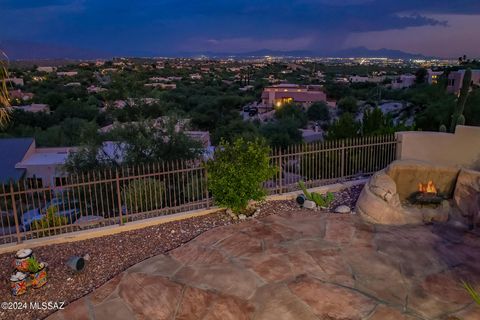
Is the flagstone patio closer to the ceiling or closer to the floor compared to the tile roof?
closer to the ceiling

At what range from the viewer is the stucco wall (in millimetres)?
10242

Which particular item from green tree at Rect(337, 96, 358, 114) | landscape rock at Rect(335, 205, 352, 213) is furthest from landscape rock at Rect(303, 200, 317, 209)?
green tree at Rect(337, 96, 358, 114)

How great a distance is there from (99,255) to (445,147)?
8.76 metres

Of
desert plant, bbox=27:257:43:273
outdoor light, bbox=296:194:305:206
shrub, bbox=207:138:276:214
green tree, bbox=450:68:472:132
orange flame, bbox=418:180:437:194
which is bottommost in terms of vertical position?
outdoor light, bbox=296:194:305:206

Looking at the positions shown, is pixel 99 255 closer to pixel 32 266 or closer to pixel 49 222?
pixel 32 266

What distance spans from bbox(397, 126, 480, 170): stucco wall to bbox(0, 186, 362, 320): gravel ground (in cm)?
421

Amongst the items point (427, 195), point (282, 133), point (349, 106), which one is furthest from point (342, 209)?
point (349, 106)

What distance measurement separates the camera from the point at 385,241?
7.51m

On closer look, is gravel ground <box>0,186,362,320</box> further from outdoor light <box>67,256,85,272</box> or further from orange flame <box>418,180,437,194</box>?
orange flame <box>418,180,437,194</box>

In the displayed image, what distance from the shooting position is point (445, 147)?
1069 centimetres

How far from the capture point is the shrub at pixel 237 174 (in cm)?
865

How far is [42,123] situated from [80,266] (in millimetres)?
28284

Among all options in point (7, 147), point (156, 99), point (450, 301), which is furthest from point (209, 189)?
point (7, 147)

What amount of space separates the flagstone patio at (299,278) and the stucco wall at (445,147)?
119 inches
